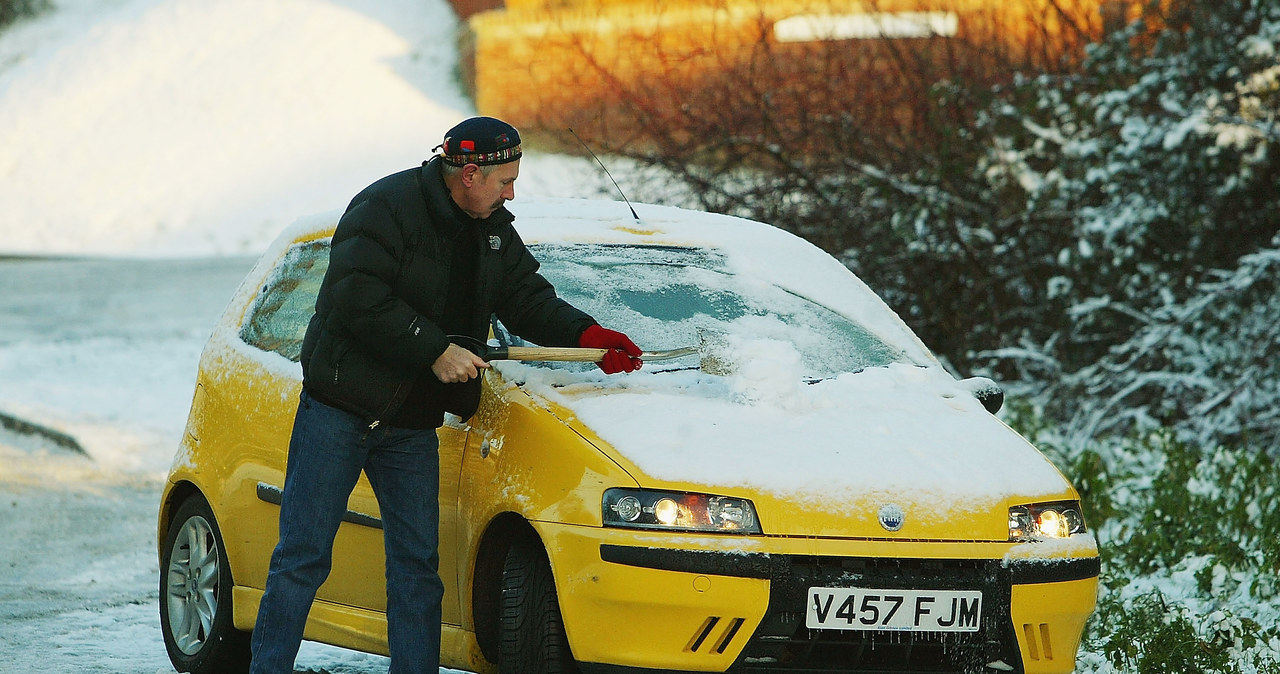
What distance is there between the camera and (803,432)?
13.4 ft

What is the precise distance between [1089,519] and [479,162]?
4482 mm

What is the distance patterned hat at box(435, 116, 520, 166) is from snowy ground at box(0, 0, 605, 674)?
7.67 feet

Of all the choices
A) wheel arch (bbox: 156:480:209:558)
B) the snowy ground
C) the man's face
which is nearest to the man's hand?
the man's face

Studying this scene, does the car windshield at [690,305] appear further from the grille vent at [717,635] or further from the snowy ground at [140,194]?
the snowy ground at [140,194]

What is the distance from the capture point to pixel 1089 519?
759cm

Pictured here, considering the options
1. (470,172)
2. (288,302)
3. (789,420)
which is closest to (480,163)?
(470,172)

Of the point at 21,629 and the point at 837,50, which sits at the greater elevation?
the point at 837,50

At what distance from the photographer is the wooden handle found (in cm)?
420

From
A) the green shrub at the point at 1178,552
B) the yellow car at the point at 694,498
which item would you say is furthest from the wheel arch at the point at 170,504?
the green shrub at the point at 1178,552

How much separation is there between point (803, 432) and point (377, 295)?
1138 millimetres

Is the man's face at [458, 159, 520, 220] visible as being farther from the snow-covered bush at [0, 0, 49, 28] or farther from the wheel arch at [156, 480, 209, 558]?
the snow-covered bush at [0, 0, 49, 28]

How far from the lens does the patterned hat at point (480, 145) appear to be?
13.6 ft

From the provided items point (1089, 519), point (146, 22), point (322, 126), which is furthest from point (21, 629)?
point (146, 22)

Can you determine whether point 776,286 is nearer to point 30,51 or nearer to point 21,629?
point 21,629
